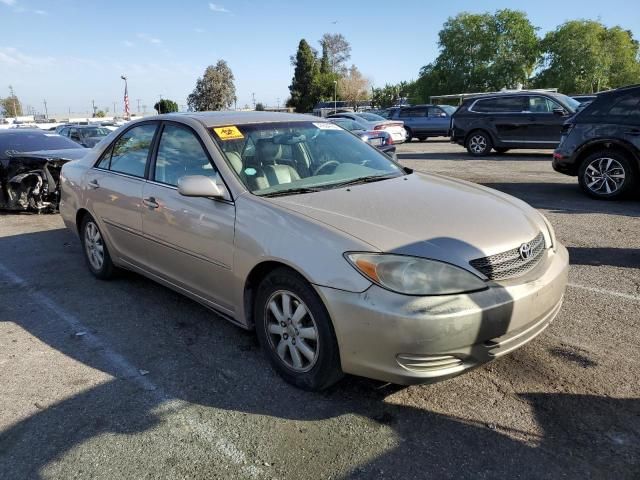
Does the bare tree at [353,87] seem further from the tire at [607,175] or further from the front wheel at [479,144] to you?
the tire at [607,175]

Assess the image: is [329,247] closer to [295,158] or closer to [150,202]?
[295,158]

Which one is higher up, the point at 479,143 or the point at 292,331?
the point at 479,143

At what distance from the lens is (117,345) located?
12.2ft

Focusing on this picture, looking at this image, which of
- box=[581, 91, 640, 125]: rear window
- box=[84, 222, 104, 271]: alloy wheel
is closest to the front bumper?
box=[84, 222, 104, 271]: alloy wheel

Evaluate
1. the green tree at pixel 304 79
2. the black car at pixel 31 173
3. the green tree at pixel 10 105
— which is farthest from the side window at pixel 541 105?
the green tree at pixel 10 105

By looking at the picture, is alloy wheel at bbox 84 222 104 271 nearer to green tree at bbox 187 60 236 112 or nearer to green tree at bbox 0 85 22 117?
green tree at bbox 187 60 236 112

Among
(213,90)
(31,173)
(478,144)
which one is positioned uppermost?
(213,90)

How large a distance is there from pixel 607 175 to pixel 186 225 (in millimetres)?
6917

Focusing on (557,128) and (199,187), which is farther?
(557,128)

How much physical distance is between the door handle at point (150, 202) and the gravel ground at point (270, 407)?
0.90m

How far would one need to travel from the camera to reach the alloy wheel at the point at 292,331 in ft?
9.51

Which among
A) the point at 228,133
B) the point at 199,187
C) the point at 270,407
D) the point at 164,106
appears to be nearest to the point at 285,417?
the point at 270,407

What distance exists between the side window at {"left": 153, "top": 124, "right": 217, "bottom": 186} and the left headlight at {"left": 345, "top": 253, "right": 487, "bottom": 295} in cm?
146

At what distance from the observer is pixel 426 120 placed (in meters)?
23.6
